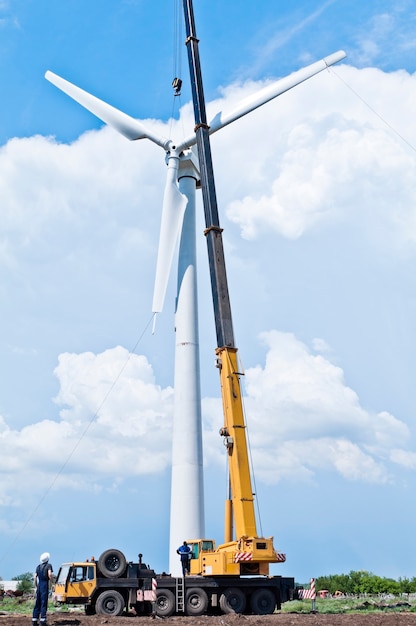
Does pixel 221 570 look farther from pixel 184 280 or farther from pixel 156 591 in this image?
pixel 184 280

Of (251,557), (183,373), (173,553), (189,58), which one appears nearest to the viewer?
(251,557)

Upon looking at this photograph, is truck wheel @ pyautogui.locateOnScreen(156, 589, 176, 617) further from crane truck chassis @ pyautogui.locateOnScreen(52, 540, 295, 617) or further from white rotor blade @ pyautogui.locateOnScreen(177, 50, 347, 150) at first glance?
white rotor blade @ pyautogui.locateOnScreen(177, 50, 347, 150)

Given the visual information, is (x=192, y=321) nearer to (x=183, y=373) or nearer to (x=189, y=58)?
(x=183, y=373)

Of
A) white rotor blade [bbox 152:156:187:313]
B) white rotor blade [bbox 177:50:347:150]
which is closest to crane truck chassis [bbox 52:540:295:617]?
white rotor blade [bbox 152:156:187:313]

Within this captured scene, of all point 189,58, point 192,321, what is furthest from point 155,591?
point 189,58

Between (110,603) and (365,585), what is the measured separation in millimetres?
31854

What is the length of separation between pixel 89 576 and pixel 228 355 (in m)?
9.44

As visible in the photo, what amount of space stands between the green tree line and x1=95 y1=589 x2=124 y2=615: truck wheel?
27.6m

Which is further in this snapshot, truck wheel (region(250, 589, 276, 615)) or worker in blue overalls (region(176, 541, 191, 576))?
worker in blue overalls (region(176, 541, 191, 576))

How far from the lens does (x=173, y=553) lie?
94.5 feet

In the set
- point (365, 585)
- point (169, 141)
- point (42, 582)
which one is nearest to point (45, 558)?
point (42, 582)

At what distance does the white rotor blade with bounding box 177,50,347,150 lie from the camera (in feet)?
110

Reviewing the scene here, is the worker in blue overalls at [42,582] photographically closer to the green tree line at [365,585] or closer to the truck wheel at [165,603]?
the truck wheel at [165,603]

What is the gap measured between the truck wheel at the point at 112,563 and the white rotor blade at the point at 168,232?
10.4m
